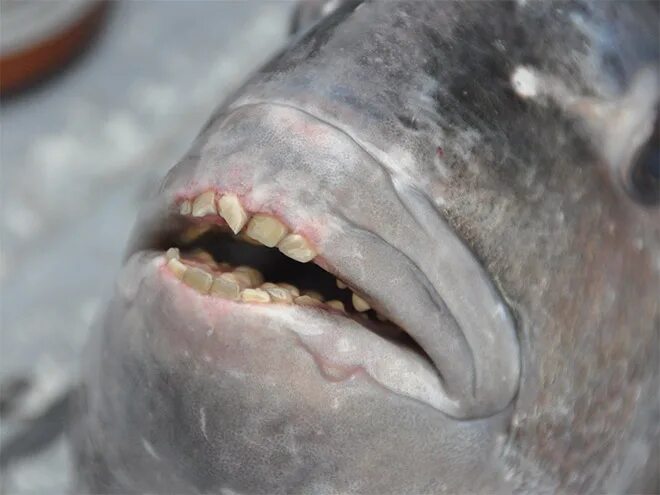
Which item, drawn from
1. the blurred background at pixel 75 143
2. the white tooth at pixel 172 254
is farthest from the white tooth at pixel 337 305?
the blurred background at pixel 75 143

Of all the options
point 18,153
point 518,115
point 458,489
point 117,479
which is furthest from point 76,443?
point 18,153

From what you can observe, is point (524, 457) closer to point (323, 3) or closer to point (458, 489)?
point (458, 489)

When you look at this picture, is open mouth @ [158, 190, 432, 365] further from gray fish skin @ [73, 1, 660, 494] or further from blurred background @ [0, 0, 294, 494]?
blurred background @ [0, 0, 294, 494]

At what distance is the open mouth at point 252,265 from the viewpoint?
58 cm

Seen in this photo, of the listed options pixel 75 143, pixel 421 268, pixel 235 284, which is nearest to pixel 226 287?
pixel 235 284

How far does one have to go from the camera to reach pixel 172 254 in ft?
2.06

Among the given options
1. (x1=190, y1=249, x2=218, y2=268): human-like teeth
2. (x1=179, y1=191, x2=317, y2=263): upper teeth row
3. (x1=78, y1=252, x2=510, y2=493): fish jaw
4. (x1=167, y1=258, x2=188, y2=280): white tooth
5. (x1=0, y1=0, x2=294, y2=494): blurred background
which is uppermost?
(x1=179, y1=191, x2=317, y2=263): upper teeth row

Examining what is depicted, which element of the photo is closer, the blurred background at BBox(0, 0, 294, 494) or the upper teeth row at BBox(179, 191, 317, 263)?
the upper teeth row at BBox(179, 191, 317, 263)

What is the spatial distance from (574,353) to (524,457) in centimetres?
8

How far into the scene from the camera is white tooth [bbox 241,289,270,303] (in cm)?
58

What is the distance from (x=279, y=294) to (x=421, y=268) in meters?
0.09

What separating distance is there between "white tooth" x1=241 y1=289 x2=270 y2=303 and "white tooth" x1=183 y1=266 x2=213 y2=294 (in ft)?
0.08


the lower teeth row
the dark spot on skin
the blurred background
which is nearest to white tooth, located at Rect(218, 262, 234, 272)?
the lower teeth row

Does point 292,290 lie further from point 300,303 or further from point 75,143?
point 75,143
